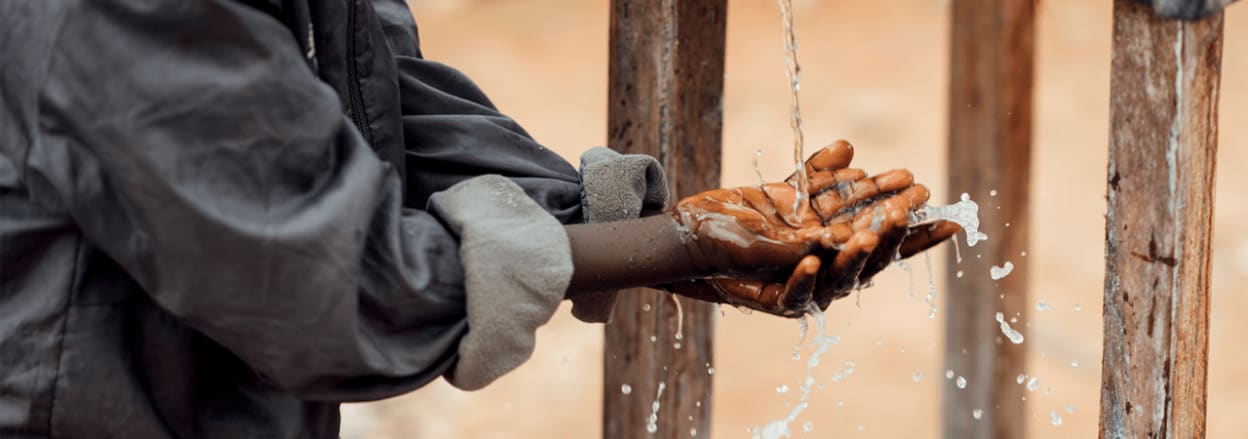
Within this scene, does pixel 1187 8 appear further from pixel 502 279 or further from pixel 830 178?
pixel 502 279

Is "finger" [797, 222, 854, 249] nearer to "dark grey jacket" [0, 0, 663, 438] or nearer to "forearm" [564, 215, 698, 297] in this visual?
"forearm" [564, 215, 698, 297]

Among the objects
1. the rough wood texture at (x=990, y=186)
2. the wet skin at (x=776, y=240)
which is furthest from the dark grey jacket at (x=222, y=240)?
the rough wood texture at (x=990, y=186)

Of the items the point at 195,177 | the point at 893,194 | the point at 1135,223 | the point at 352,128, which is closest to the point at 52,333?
the point at 195,177

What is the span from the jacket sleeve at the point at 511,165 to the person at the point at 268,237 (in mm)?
84

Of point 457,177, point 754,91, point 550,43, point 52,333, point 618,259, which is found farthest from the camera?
point 550,43

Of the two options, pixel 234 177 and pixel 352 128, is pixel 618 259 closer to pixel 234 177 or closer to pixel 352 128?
pixel 352 128

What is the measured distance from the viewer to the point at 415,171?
6.66ft

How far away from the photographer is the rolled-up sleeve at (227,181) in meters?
1.48

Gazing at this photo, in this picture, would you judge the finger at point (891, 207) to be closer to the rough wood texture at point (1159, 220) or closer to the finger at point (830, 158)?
the finger at point (830, 158)

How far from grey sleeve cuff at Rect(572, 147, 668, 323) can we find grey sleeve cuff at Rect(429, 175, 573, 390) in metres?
0.23

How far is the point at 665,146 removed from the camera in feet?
7.94

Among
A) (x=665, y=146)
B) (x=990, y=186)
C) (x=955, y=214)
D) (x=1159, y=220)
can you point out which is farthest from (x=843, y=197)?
(x=990, y=186)

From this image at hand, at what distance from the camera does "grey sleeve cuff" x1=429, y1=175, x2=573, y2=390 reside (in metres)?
1.70

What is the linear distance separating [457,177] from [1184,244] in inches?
38.0
